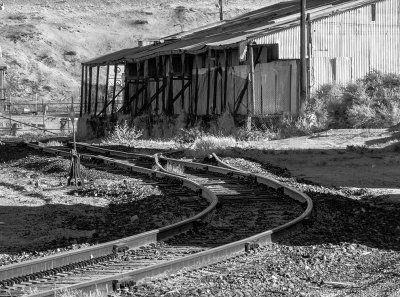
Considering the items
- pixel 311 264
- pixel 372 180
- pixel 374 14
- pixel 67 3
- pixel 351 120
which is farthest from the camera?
pixel 67 3

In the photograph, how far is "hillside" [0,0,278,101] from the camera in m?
83.4

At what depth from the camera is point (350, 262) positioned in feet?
35.3

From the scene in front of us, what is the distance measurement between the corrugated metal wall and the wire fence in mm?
13962

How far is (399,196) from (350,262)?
7.10m

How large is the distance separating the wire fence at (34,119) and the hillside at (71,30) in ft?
30.5

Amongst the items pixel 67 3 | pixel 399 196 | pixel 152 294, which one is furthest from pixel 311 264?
pixel 67 3

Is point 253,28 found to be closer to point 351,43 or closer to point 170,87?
point 170,87

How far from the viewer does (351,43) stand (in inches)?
1453

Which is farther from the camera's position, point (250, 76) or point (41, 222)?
point (250, 76)

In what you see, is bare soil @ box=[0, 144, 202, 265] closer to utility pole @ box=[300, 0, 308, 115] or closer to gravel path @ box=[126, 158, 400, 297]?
gravel path @ box=[126, 158, 400, 297]

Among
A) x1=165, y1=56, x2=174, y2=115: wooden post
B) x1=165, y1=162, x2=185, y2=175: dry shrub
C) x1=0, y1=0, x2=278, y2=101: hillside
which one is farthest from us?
x1=0, y1=0, x2=278, y2=101: hillside

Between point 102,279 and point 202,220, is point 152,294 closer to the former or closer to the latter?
point 102,279

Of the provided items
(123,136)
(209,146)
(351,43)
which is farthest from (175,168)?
(351,43)

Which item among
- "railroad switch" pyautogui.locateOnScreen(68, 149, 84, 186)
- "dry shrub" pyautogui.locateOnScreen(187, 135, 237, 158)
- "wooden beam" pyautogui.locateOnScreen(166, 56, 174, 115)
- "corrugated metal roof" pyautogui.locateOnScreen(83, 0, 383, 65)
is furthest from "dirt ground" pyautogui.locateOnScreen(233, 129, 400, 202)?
"wooden beam" pyautogui.locateOnScreen(166, 56, 174, 115)
